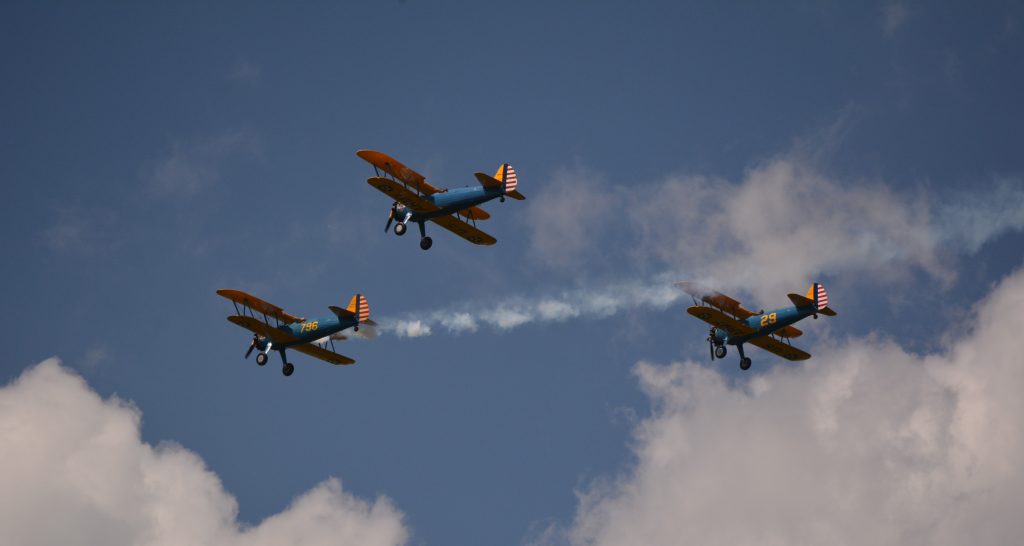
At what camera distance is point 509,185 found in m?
68.4

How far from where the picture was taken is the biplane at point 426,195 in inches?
2692

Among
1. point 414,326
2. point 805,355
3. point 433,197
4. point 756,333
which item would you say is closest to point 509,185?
point 433,197

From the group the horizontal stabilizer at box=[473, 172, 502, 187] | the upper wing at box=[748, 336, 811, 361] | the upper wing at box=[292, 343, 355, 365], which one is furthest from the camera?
the upper wing at box=[748, 336, 811, 361]

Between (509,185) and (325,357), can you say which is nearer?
(509,185)

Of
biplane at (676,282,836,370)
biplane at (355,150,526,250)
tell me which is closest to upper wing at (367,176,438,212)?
biplane at (355,150,526,250)

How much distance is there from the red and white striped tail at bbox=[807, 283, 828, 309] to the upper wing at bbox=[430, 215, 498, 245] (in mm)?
14465

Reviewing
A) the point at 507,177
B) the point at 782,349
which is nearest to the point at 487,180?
the point at 507,177

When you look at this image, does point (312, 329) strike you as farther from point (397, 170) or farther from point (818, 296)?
point (818, 296)

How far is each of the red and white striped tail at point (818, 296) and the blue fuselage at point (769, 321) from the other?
1.05 feet

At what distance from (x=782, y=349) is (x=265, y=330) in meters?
24.6

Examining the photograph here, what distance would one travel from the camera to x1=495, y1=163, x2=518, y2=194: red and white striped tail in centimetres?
6825

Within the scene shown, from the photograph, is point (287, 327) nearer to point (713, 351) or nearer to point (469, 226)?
point (469, 226)

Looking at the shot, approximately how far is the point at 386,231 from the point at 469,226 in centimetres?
405

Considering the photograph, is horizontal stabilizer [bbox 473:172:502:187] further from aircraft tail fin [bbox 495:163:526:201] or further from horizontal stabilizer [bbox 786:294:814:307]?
horizontal stabilizer [bbox 786:294:814:307]
